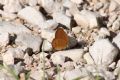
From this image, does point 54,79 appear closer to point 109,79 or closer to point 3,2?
point 109,79

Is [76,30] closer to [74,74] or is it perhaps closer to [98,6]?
[98,6]

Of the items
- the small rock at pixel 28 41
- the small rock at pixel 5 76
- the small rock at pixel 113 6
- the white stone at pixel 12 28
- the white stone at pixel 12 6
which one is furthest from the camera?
the small rock at pixel 113 6

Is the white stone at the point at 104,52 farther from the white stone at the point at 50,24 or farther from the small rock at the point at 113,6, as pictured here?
the small rock at the point at 113,6

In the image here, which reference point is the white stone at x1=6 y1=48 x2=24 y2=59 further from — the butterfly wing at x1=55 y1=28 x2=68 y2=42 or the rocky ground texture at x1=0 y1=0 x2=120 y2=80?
the butterfly wing at x1=55 y1=28 x2=68 y2=42

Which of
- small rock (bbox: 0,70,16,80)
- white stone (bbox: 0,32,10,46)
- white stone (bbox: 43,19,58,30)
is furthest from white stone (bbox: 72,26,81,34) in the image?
small rock (bbox: 0,70,16,80)

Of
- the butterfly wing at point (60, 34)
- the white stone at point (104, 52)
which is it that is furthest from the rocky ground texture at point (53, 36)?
the butterfly wing at point (60, 34)

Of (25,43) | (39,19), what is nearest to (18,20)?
(39,19)

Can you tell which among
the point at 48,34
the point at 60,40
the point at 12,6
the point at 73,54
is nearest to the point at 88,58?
the point at 73,54
